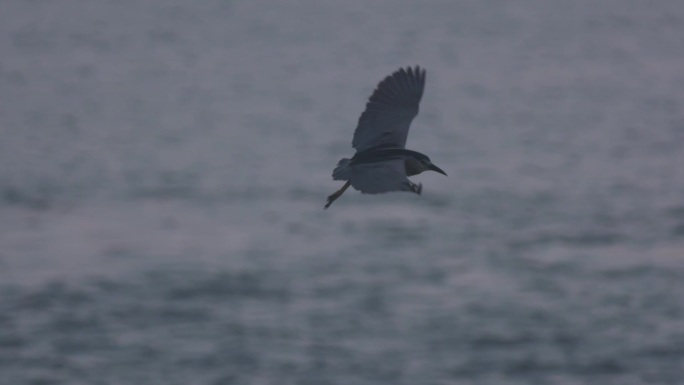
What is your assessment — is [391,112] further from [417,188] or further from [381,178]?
[417,188]

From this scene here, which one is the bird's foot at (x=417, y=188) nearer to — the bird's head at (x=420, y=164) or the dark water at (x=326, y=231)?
the bird's head at (x=420, y=164)

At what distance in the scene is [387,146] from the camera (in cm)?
841

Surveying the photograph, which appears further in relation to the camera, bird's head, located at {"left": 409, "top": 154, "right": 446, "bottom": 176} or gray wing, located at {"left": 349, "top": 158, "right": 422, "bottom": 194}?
bird's head, located at {"left": 409, "top": 154, "right": 446, "bottom": 176}

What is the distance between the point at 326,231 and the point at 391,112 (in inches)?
731

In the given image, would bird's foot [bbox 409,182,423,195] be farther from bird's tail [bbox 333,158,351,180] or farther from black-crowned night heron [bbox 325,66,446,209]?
bird's tail [bbox 333,158,351,180]

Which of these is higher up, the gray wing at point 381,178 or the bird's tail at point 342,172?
the bird's tail at point 342,172

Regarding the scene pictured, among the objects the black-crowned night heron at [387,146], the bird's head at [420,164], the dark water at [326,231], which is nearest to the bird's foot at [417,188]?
the black-crowned night heron at [387,146]

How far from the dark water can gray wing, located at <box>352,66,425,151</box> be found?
1367cm

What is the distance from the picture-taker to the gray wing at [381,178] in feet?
23.6

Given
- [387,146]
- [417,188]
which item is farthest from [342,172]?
[417,188]

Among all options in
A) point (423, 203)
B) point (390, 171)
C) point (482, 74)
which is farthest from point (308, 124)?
point (390, 171)

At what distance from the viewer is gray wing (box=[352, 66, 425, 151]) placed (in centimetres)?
861

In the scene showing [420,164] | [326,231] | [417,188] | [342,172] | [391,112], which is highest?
[326,231]

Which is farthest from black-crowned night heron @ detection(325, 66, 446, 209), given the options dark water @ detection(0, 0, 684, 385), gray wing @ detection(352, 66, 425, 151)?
dark water @ detection(0, 0, 684, 385)
